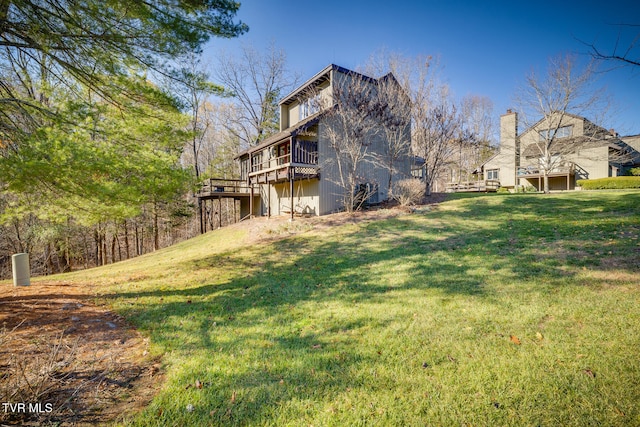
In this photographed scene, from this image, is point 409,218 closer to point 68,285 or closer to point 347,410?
point 347,410

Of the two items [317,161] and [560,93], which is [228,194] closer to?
[317,161]

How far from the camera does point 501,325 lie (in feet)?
12.5

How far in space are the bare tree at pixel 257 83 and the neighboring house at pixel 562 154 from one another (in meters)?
23.3

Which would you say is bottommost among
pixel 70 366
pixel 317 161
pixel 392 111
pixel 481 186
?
pixel 70 366

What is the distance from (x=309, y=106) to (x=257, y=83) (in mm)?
12300

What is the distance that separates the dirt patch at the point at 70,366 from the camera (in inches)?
97.0

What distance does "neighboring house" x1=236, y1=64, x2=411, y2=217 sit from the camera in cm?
1498

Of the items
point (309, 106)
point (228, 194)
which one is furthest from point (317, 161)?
point (228, 194)

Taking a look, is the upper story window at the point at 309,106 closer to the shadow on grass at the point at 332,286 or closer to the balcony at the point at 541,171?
the shadow on grass at the point at 332,286

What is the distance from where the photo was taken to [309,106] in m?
17.6

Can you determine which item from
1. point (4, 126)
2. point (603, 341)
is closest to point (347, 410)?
point (603, 341)

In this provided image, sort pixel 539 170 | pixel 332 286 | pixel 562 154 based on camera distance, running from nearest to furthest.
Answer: pixel 332 286
pixel 562 154
pixel 539 170

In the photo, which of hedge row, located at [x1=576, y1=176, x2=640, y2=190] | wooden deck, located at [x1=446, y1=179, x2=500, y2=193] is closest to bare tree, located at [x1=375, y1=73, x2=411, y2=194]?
wooden deck, located at [x1=446, y1=179, x2=500, y2=193]

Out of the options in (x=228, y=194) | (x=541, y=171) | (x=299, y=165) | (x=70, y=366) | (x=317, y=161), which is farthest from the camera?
(x=541, y=171)
